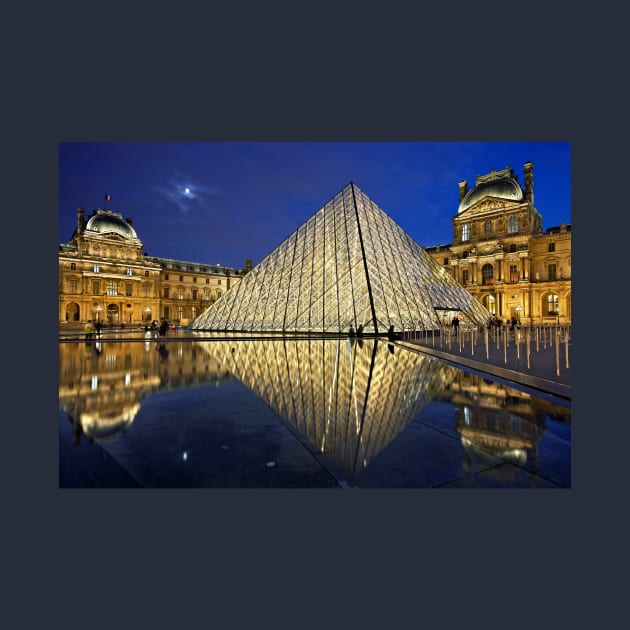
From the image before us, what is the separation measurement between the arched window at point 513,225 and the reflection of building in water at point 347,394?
3522 centimetres

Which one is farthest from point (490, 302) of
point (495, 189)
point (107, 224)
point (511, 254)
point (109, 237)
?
point (107, 224)

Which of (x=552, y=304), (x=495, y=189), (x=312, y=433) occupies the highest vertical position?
(x=495, y=189)

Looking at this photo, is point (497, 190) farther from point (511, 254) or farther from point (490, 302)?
point (490, 302)

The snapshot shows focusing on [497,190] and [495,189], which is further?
[495,189]

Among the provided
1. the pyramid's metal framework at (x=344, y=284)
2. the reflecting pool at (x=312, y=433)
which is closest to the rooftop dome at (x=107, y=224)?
the pyramid's metal framework at (x=344, y=284)

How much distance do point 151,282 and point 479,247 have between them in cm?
4051

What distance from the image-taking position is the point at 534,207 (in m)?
38.5

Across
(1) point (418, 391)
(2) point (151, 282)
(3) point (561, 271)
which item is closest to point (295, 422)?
(1) point (418, 391)

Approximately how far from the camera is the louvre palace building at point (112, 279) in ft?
133

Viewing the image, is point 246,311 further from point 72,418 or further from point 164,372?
point 72,418

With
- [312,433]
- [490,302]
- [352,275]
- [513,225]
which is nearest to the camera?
[312,433]

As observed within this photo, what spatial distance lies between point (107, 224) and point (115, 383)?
45289mm

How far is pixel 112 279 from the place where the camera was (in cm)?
4306

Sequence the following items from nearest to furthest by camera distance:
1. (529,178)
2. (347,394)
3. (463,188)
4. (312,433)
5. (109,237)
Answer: (312,433) < (347,394) < (529,178) < (109,237) < (463,188)
